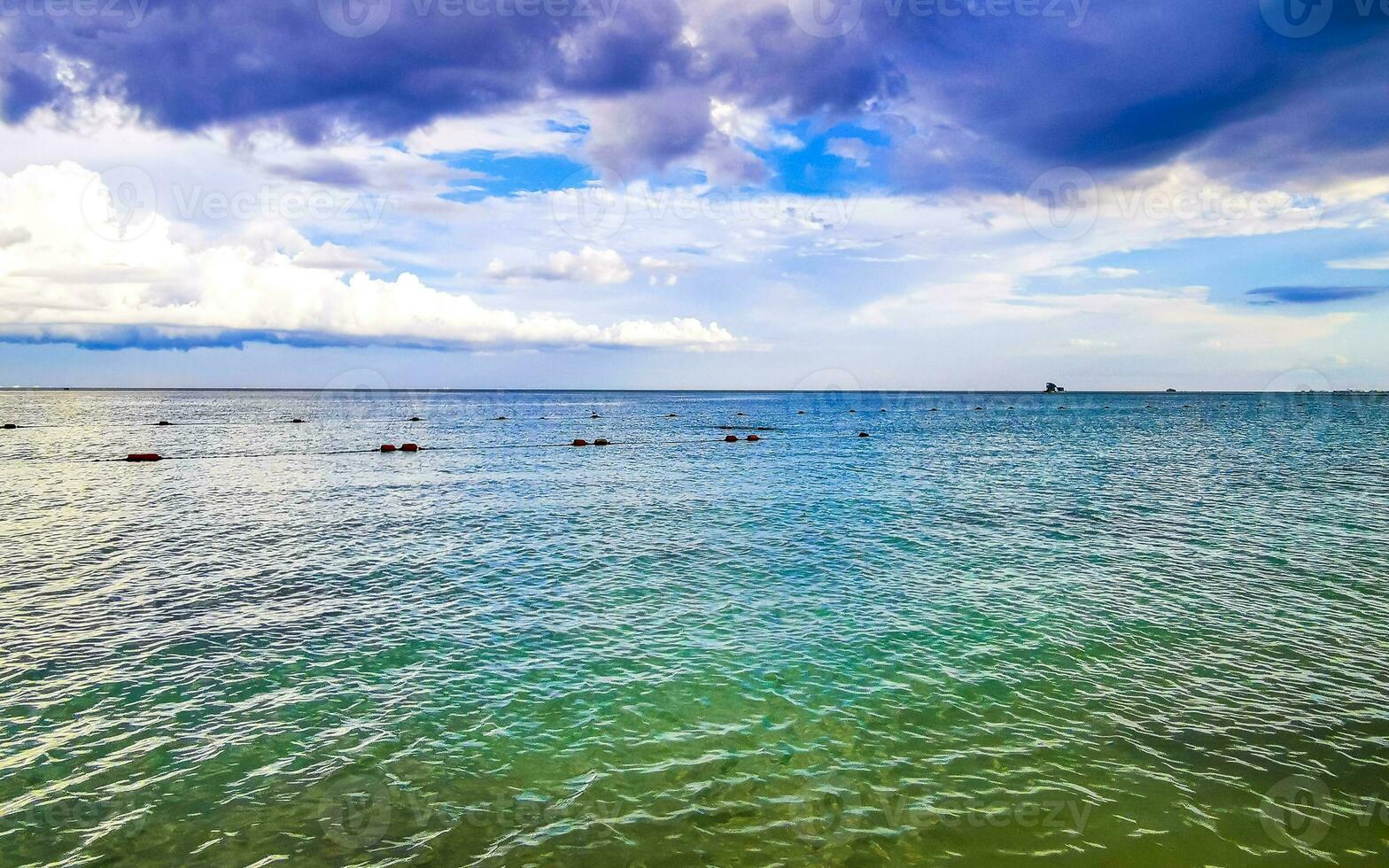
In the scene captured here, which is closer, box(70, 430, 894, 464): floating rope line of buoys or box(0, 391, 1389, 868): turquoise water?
box(0, 391, 1389, 868): turquoise water

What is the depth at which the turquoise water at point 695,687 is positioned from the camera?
10.8 meters

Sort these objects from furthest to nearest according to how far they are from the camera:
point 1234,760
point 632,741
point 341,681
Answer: point 341,681 → point 632,741 → point 1234,760

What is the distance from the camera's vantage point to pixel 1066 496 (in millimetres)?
44969

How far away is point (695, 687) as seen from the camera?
16.2 metres

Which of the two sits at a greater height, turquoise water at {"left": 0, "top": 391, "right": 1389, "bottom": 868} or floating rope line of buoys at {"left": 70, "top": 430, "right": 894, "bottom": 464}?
turquoise water at {"left": 0, "top": 391, "right": 1389, "bottom": 868}

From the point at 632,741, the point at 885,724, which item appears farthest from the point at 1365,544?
the point at 632,741

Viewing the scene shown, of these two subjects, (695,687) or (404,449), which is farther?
(404,449)

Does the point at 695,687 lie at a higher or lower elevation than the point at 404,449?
higher

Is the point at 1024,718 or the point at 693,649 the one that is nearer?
the point at 1024,718

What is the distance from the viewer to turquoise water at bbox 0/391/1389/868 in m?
10.8

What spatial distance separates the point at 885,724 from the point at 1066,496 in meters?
36.3

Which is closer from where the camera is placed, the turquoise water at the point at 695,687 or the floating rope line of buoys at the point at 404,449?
the turquoise water at the point at 695,687

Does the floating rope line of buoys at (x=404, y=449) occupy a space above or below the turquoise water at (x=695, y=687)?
below

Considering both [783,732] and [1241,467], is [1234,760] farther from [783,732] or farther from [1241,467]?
[1241,467]
